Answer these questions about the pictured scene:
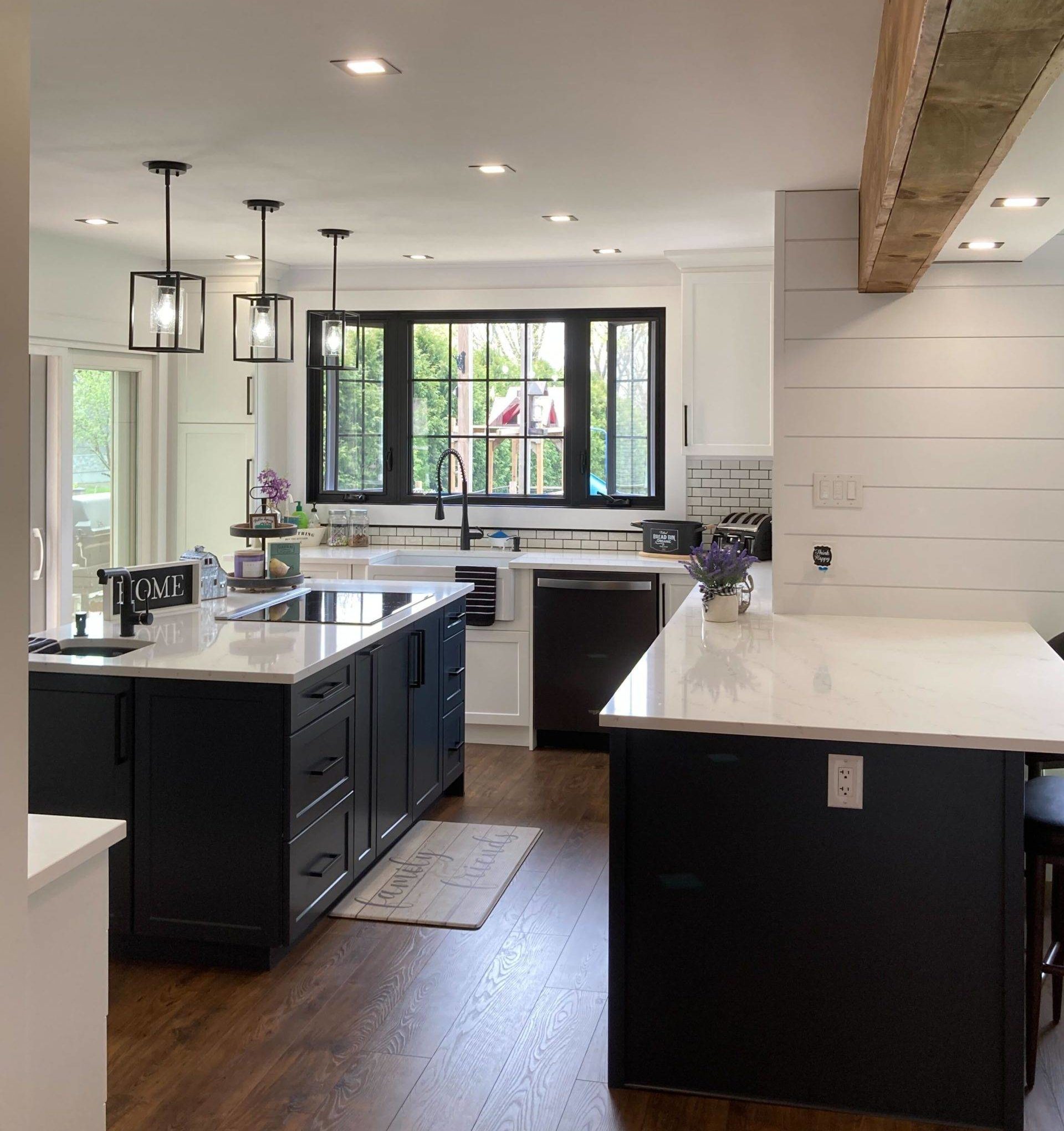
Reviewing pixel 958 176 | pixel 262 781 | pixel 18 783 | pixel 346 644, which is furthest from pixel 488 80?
pixel 18 783

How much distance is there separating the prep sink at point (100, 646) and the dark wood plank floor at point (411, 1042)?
931mm

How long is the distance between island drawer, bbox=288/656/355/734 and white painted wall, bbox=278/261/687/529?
2.91 meters

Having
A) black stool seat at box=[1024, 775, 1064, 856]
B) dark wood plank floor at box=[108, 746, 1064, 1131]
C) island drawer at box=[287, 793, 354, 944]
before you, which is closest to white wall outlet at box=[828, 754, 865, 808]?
black stool seat at box=[1024, 775, 1064, 856]

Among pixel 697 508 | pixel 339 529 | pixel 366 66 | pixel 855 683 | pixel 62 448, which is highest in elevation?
pixel 366 66

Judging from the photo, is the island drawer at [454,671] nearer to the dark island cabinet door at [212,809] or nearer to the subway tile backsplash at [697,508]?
the subway tile backsplash at [697,508]

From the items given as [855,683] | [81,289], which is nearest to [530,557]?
[81,289]

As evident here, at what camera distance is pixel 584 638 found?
19.3 feet

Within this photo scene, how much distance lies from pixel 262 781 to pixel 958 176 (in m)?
2.35

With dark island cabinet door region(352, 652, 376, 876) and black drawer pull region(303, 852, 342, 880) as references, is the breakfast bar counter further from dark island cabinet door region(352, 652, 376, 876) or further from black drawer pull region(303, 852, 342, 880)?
dark island cabinet door region(352, 652, 376, 876)

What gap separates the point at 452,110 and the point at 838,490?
193 cm

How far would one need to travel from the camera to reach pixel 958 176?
2385 millimetres

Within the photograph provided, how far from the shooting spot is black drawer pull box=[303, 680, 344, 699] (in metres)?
3.44

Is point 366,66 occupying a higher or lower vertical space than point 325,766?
higher

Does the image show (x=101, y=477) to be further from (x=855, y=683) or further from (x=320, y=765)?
(x=855, y=683)
